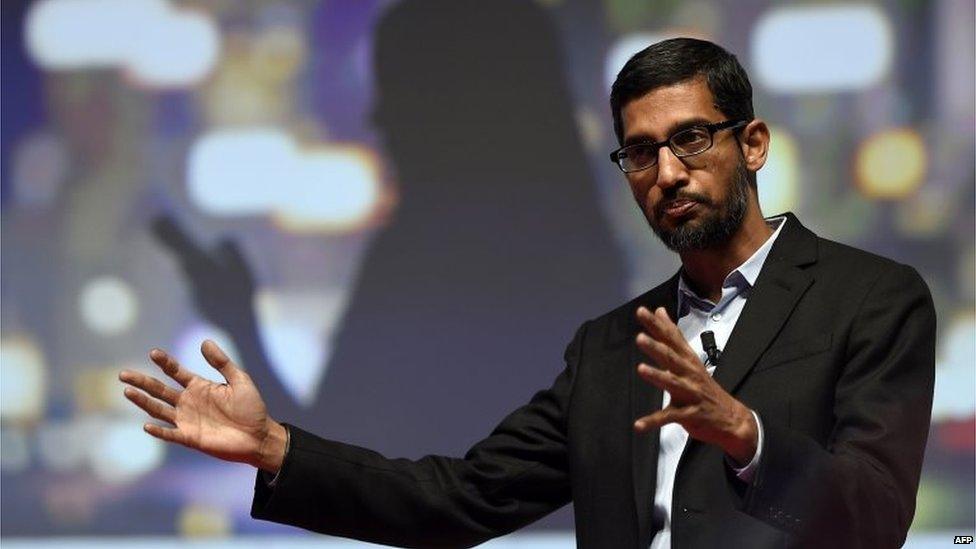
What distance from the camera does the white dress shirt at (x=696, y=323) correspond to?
85.7 inches

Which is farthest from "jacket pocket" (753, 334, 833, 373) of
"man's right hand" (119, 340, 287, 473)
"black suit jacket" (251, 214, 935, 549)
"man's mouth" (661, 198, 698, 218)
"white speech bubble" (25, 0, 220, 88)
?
"white speech bubble" (25, 0, 220, 88)

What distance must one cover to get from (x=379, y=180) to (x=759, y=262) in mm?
1322

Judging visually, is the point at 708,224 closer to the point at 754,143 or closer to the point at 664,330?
the point at 754,143

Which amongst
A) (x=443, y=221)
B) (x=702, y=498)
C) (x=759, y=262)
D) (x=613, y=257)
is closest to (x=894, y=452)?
(x=702, y=498)

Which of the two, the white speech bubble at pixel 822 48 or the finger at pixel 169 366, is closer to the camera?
the finger at pixel 169 366

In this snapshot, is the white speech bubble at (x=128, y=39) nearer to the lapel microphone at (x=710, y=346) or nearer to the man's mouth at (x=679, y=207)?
the man's mouth at (x=679, y=207)

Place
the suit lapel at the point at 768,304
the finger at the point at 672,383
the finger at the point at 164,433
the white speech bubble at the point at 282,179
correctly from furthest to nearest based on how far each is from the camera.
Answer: the white speech bubble at the point at 282,179, the suit lapel at the point at 768,304, the finger at the point at 164,433, the finger at the point at 672,383

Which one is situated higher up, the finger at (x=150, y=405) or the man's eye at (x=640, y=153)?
the man's eye at (x=640, y=153)

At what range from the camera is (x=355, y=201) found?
339 centimetres

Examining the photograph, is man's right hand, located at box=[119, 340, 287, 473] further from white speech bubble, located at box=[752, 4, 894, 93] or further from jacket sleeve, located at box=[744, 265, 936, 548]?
white speech bubble, located at box=[752, 4, 894, 93]

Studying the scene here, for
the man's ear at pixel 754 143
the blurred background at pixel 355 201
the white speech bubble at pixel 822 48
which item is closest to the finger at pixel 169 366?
the man's ear at pixel 754 143

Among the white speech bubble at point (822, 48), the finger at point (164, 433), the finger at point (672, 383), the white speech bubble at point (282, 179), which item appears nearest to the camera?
the finger at point (672, 383)

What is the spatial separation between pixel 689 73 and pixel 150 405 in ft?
3.41

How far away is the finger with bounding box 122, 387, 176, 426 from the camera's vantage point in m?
2.12
